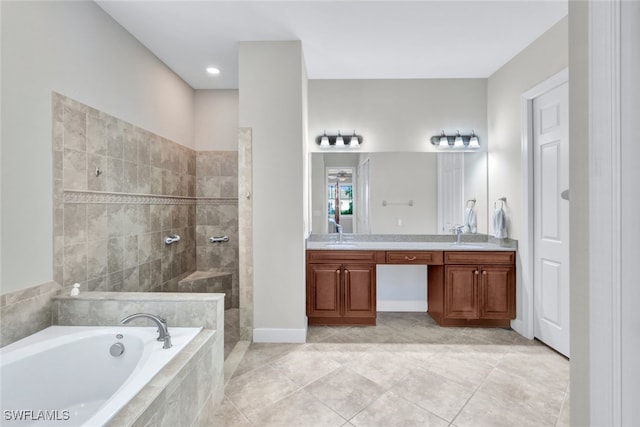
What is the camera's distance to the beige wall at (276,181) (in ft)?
9.10

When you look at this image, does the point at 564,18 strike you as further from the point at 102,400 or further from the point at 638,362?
the point at 102,400

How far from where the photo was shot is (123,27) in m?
2.54

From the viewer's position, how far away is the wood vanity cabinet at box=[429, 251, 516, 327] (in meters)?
3.03

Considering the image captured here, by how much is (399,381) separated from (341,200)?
1.98 meters

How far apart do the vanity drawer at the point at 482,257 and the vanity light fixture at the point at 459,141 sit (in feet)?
4.15

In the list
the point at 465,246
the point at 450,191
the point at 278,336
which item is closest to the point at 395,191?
the point at 450,191

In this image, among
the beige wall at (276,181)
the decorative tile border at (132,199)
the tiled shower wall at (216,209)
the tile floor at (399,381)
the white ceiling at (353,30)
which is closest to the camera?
the tile floor at (399,381)

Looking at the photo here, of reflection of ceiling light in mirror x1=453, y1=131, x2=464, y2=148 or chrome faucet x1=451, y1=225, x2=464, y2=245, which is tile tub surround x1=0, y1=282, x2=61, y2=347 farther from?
reflection of ceiling light in mirror x1=453, y1=131, x2=464, y2=148

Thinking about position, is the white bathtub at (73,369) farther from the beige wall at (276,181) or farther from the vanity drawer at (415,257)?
the vanity drawer at (415,257)

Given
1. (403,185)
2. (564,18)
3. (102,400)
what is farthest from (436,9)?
(102,400)

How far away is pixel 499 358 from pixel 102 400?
110 inches


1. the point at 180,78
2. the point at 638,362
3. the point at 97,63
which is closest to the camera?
the point at 638,362

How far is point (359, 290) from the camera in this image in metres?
3.06

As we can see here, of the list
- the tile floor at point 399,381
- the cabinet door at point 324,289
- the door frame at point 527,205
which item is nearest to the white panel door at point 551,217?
the door frame at point 527,205
